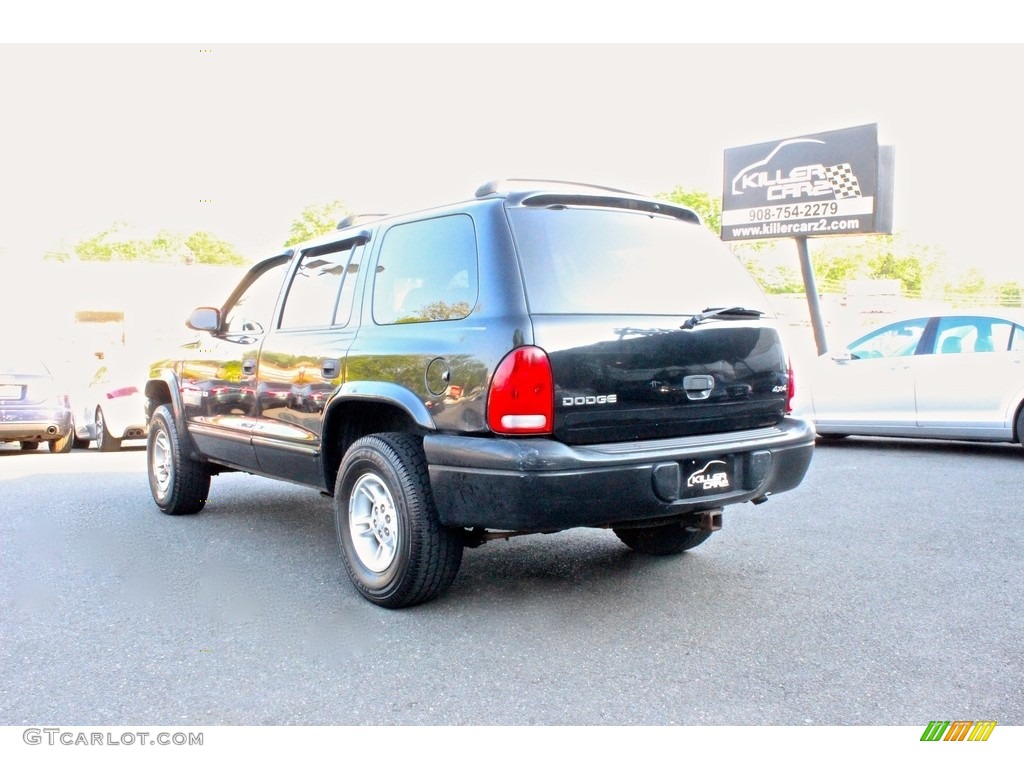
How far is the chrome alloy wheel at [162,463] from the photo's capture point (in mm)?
6645

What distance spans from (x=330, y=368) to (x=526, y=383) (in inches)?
54.9

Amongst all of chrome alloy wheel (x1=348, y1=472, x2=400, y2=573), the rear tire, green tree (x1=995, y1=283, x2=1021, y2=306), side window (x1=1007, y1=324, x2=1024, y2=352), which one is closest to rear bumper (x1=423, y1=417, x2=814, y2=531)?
chrome alloy wheel (x1=348, y1=472, x2=400, y2=573)

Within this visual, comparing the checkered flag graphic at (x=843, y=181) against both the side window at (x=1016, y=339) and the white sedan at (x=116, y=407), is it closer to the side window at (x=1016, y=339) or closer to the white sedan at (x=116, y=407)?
the side window at (x=1016, y=339)

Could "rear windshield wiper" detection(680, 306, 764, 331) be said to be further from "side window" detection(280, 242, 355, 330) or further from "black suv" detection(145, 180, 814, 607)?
"side window" detection(280, 242, 355, 330)

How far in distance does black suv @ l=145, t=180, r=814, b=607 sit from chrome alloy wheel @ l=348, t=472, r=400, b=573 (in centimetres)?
1

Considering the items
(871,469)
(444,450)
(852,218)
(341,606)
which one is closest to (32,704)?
(341,606)

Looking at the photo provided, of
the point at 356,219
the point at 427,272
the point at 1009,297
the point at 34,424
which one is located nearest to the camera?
the point at 427,272

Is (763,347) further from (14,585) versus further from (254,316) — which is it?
(14,585)

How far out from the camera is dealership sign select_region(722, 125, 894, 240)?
1645 centimetres

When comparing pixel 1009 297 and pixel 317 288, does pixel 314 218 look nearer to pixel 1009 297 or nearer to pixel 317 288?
pixel 1009 297

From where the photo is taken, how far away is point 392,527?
4305mm

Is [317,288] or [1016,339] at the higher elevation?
[317,288]

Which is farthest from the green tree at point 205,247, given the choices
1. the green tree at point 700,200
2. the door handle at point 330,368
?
the door handle at point 330,368

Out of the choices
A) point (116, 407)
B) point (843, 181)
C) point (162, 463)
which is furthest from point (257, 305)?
point (843, 181)
